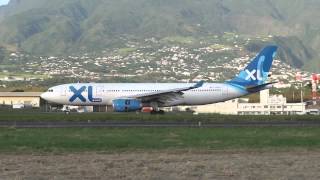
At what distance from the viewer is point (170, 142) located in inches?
1341

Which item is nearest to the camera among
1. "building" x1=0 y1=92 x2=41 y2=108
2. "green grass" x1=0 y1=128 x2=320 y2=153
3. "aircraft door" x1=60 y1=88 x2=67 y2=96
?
"green grass" x1=0 y1=128 x2=320 y2=153

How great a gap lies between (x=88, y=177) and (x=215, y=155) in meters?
8.30

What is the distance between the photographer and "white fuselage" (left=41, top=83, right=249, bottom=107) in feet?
256

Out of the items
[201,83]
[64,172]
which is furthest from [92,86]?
[64,172]

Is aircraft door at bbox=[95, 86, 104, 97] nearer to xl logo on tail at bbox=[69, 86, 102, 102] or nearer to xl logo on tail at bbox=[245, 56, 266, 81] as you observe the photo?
xl logo on tail at bbox=[69, 86, 102, 102]

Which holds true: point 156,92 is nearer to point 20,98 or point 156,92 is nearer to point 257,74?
point 257,74

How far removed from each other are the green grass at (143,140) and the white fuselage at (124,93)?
33857mm

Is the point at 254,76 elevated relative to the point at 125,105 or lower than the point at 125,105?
elevated

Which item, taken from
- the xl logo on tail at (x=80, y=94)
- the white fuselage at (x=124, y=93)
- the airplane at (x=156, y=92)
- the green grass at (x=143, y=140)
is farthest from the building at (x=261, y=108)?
the green grass at (x=143, y=140)

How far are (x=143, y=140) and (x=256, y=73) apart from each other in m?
49.8

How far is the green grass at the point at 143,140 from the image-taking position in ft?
102

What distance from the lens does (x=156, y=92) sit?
7794cm

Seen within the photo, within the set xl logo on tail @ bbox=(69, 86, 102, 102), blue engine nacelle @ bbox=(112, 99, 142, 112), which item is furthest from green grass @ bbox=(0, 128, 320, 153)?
xl logo on tail @ bbox=(69, 86, 102, 102)

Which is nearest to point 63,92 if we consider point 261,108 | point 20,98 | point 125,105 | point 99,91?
point 99,91
